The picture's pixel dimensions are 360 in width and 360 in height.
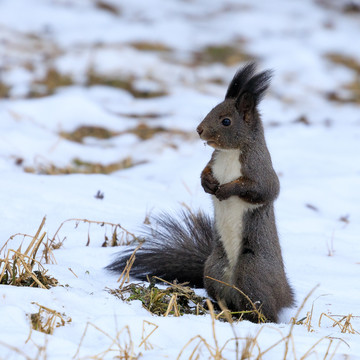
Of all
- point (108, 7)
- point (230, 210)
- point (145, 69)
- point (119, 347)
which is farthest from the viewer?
point (108, 7)

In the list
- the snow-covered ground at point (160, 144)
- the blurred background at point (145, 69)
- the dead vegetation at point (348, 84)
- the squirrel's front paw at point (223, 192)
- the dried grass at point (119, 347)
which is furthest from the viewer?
the dead vegetation at point (348, 84)

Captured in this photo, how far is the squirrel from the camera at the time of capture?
304cm

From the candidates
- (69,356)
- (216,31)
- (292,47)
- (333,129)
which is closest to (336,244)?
(69,356)

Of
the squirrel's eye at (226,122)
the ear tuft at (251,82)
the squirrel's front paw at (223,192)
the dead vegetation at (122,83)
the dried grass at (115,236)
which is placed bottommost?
the dried grass at (115,236)

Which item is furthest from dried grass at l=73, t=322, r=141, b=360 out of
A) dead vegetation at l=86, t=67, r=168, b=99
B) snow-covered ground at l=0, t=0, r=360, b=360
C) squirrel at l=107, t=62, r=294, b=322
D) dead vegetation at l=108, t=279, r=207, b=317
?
dead vegetation at l=86, t=67, r=168, b=99

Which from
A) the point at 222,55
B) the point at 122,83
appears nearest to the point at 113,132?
the point at 122,83

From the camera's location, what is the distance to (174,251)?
340cm

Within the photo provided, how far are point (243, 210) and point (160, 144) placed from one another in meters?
3.63

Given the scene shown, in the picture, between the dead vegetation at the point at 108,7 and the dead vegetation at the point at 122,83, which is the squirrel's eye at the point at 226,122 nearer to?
the dead vegetation at the point at 122,83

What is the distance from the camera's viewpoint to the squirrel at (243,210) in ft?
9.98

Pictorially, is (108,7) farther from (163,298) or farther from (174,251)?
(163,298)

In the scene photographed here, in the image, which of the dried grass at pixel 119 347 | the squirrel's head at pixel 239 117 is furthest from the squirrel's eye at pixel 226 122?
the dried grass at pixel 119 347

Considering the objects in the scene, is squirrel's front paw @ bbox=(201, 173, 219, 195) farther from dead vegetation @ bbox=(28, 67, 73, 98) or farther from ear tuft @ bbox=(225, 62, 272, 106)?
dead vegetation @ bbox=(28, 67, 73, 98)

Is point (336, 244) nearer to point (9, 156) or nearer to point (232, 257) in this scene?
point (232, 257)
